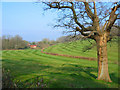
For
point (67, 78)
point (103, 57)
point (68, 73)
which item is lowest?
point (68, 73)

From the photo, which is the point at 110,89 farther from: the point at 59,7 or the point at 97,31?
the point at 59,7

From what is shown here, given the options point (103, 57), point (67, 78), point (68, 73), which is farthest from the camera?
point (68, 73)

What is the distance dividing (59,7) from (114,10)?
3.29 metres

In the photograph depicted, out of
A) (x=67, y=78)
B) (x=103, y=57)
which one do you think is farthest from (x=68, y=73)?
(x=103, y=57)

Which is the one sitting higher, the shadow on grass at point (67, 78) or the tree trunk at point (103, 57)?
the tree trunk at point (103, 57)

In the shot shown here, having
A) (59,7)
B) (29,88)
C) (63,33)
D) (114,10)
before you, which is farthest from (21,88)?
(114,10)

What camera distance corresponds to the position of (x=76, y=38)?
739cm

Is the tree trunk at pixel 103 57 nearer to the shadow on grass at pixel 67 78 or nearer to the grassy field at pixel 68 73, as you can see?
the grassy field at pixel 68 73

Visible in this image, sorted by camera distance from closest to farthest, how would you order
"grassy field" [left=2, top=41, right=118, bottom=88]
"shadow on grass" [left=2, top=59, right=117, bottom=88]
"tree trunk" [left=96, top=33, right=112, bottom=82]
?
1. "shadow on grass" [left=2, top=59, right=117, bottom=88]
2. "grassy field" [left=2, top=41, right=118, bottom=88]
3. "tree trunk" [left=96, top=33, right=112, bottom=82]

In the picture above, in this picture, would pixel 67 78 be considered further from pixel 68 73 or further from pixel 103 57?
pixel 68 73

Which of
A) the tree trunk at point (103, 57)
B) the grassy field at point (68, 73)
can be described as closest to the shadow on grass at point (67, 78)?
the grassy field at point (68, 73)

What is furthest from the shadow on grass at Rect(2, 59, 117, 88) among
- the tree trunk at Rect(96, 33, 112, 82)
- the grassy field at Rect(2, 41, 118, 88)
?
the tree trunk at Rect(96, 33, 112, 82)

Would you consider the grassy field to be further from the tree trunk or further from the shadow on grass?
the tree trunk

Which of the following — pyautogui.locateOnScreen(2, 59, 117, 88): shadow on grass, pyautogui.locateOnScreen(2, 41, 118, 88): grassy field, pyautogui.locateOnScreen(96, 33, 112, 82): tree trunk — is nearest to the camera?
pyautogui.locateOnScreen(2, 59, 117, 88): shadow on grass
